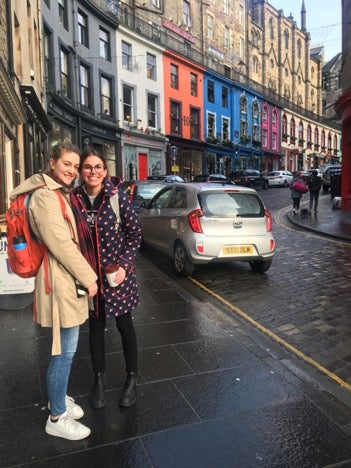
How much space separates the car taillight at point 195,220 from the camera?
6.81 meters

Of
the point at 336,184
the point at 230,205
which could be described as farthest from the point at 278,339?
the point at 336,184

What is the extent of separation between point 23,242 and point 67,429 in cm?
124

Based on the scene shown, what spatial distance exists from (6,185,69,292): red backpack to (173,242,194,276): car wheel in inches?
181

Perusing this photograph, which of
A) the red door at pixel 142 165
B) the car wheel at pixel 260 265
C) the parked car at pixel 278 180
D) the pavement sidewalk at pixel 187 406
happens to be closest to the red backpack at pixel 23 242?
the pavement sidewalk at pixel 187 406

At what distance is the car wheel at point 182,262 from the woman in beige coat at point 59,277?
4.40 meters

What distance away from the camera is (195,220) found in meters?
6.85

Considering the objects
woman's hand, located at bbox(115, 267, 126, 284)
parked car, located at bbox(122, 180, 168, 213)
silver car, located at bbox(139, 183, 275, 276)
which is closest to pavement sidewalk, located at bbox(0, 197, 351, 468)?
woman's hand, located at bbox(115, 267, 126, 284)

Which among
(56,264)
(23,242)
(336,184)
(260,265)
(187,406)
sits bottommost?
(187,406)

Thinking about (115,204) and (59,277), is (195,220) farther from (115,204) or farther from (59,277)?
(59,277)

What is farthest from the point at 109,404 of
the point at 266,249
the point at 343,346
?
the point at 266,249

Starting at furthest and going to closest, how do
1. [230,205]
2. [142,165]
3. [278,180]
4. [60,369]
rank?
[278,180]
[142,165]
[230,205]
[60,369]

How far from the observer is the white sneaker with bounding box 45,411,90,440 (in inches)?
107

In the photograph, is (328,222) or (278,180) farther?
(278,180)

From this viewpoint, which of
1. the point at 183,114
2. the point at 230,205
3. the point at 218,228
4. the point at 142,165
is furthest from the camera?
the point at 183,114
